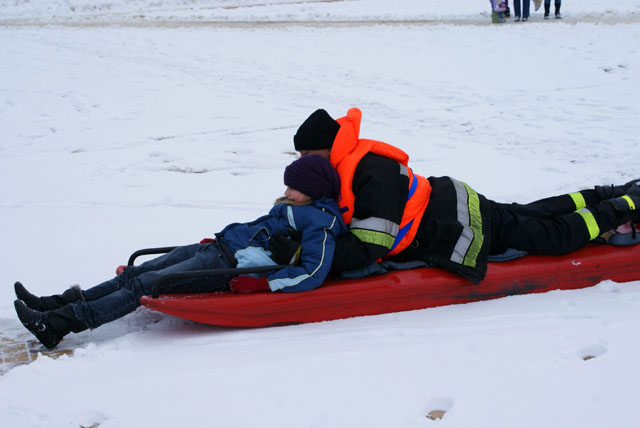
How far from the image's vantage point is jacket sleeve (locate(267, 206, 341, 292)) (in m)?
3.11

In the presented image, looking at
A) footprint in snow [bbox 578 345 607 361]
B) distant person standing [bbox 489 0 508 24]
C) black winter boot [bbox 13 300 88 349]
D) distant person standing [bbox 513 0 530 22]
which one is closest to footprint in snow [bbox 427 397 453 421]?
footprint in snow [bbox 578 345 607 361]

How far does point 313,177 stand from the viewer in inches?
125

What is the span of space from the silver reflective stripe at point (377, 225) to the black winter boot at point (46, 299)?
4.85ft

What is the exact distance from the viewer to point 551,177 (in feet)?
17.8

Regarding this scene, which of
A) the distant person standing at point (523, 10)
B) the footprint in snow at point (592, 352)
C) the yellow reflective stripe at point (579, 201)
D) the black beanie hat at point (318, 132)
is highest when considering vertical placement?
the distant person standing at point (523, 10)

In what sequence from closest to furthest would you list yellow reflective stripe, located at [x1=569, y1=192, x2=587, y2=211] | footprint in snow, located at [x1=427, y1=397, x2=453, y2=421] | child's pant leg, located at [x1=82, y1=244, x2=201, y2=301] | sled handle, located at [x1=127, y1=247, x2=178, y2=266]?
footprint in snow, located at [x1=427, y1=397, x2=453, y2=421]
child's pant leg, located at [x1=82, y1=244, x2=201, y2=301]
sled handle, located at [x1=127, y1=247, x2=178, y2=266]
yellow reflective stripe, located at [x1=569, y1=192, x2=587, y2=211]

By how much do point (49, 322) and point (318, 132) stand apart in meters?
1.66

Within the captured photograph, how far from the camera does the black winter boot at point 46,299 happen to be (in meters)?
3.17

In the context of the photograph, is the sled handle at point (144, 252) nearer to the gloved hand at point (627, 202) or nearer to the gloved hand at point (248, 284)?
the gloved hand at point (248, 284)

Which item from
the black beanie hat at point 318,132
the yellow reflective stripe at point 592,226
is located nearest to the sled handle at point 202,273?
the black beanie hat at point 318,132

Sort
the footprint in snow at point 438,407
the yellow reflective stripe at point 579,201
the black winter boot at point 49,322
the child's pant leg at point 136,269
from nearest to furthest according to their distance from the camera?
the footprint in snow at point 438,407 < the black winter boot at point 49,322 < the child's pant leg at point 136,269 < the yellow reflective stripe at point 579,201

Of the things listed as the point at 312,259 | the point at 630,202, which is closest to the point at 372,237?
the point at 312,259

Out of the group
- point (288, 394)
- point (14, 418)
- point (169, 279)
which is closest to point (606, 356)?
point (288, 394)

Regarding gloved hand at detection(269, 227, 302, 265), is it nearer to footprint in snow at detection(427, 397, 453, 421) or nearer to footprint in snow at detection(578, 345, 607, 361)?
footprint in snow at detection(427, 397, 453, 421)
